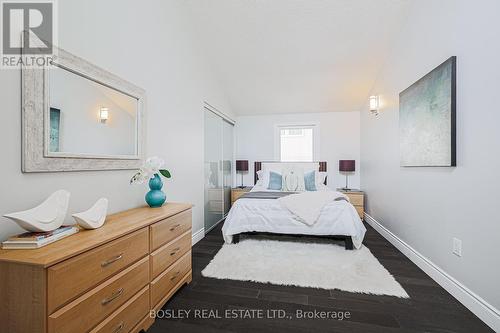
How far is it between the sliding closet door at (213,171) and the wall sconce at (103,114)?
1.82 metres

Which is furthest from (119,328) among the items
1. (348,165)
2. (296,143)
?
(296,143)

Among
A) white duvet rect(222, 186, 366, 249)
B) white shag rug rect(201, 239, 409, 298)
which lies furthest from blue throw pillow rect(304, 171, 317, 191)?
white shag rug rect(201, 239, 409, 298)

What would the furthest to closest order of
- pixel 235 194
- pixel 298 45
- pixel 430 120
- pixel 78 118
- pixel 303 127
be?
pixel 303 127, pixel 235 194, pixel 298 45, pixel 430 120, pixel 78 118

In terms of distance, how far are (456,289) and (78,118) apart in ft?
10.1

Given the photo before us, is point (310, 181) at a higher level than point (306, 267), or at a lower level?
higher

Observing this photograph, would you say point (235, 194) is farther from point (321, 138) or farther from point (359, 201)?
point (359, 201)

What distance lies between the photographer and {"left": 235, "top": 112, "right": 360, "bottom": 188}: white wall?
4.68 m

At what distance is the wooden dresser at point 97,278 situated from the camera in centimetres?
88

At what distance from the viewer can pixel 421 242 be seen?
2279 mm

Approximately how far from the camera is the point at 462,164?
68.3 inches

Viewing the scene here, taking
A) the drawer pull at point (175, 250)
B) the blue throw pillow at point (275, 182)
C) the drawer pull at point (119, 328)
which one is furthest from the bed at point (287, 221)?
the drawer pull at point (119, 328)

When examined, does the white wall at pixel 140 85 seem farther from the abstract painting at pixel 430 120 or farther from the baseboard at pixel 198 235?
the abstract painting at pixel 430 120

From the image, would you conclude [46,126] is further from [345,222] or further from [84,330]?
[345,222]

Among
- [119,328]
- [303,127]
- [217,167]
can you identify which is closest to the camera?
[119,328]
